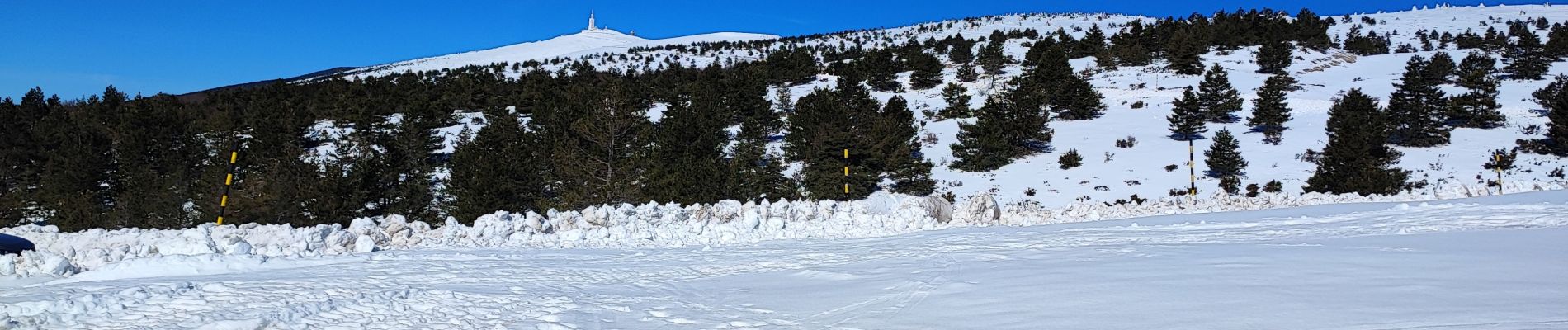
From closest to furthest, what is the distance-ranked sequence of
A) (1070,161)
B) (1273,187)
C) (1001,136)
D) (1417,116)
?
1. (1273,187)
2. (1070,161)
3. (1417,116)
4. (1001,136)

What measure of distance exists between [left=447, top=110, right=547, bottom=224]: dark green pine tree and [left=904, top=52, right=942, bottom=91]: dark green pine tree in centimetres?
2587

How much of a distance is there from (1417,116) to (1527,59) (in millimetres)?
21482

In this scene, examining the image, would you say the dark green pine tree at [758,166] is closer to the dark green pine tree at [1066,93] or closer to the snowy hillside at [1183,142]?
the snowy hillside at [1183,142]

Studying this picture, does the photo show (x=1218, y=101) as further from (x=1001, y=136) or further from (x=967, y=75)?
(x=967, y=75)

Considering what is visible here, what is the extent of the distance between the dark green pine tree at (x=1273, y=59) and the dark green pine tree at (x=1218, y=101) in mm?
12236

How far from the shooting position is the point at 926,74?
4581 cm

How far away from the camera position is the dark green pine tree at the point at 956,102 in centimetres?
3697

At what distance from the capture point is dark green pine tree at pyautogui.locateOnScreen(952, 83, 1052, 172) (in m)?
26.9

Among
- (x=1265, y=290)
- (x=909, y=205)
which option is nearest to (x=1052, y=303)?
(x=1265, y=290)

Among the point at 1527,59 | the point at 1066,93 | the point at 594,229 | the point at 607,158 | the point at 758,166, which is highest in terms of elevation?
the point at 1527,59

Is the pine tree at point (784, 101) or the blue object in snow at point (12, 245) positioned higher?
the pine tree at point (784, 101)

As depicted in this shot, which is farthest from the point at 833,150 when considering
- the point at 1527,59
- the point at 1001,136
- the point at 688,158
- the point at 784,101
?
the point at 1527,59

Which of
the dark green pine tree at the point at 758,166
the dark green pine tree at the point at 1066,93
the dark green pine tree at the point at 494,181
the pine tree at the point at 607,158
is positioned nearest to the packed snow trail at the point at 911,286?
the dark green pine tree at the point at 758,166

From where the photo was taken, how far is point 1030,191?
22656 mm
